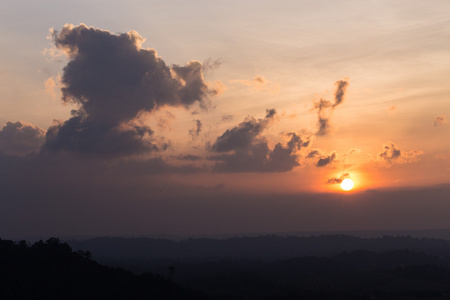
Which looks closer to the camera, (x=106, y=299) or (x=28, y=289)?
(x=28, y=289)

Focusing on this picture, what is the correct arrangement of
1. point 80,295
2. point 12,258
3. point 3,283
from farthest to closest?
1. point 12,258
2. point 80,295
3. point 3,283

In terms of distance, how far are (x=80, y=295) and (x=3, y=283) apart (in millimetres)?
25449

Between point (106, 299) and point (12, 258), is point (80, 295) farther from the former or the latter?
point (12, 258)

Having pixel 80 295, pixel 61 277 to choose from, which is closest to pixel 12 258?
pixel 61 277

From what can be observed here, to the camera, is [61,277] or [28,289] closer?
[28,289]

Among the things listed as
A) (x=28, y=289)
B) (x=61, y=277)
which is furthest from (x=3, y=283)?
(x=61, y=277)

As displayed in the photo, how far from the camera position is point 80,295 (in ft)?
605

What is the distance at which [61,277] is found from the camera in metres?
195

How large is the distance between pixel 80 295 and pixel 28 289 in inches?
718

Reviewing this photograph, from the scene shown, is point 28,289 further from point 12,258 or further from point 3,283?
point 12,258

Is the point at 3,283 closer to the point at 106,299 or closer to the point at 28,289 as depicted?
the point at 28,289

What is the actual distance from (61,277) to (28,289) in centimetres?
2169

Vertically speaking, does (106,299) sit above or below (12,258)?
below

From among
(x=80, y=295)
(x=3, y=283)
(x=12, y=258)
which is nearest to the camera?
(x=3, y=283)
